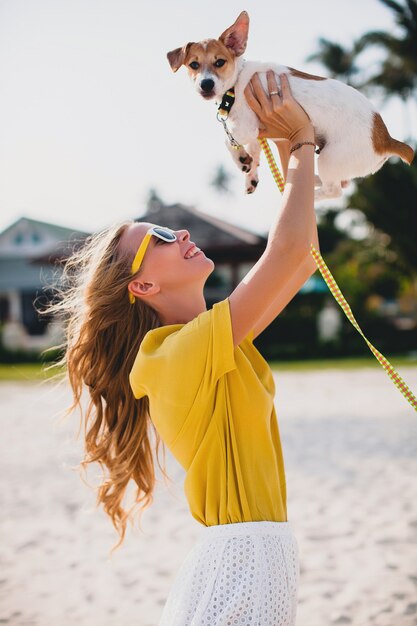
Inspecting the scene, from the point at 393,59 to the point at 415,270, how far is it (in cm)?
966

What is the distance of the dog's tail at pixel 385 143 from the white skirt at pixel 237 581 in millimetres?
1406

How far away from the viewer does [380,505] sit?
5.86 meters

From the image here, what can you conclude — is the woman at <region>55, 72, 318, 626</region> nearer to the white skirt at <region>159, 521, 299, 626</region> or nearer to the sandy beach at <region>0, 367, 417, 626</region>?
the white skirt at <region>159, 521, 299, 626</region>

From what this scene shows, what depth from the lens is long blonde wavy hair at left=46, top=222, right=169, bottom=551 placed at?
2314mm

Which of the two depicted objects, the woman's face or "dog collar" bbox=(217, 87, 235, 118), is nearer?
the woman's face

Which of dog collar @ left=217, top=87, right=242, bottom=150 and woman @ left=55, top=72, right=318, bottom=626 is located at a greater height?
dog collar @ left=217, top=87, right=242, bottom=150

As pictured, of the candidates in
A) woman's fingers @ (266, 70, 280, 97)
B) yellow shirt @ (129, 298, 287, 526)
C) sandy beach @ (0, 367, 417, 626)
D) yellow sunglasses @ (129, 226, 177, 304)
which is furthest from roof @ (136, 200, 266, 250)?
yellow shirt @ (129, 298, 287, 526)

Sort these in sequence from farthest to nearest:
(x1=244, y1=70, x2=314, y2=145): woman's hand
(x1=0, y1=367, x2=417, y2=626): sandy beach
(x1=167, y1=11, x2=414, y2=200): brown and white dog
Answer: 1. (x1=0, y1=367, x2=417, y2=626): sandy beach
2. (x1=167, y1=11, x2=414, y2=200): brown and white dog
3. (x1=244, y1=70, x2=314, y2=145): woman's hand

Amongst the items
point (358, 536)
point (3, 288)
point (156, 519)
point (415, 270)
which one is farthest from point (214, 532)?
point (3, 288)

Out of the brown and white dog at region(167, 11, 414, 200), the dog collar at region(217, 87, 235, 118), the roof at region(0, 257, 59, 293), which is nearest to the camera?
the brown and white dog at region(167, 11, 414, 200)

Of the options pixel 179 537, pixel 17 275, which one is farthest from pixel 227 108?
pixel 17 275

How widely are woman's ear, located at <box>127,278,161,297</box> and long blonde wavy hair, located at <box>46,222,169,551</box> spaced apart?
0.11 feet

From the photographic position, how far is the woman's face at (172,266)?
2168 mm

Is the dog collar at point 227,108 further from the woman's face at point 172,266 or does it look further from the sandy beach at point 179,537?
the sandy beach at point 179,537
